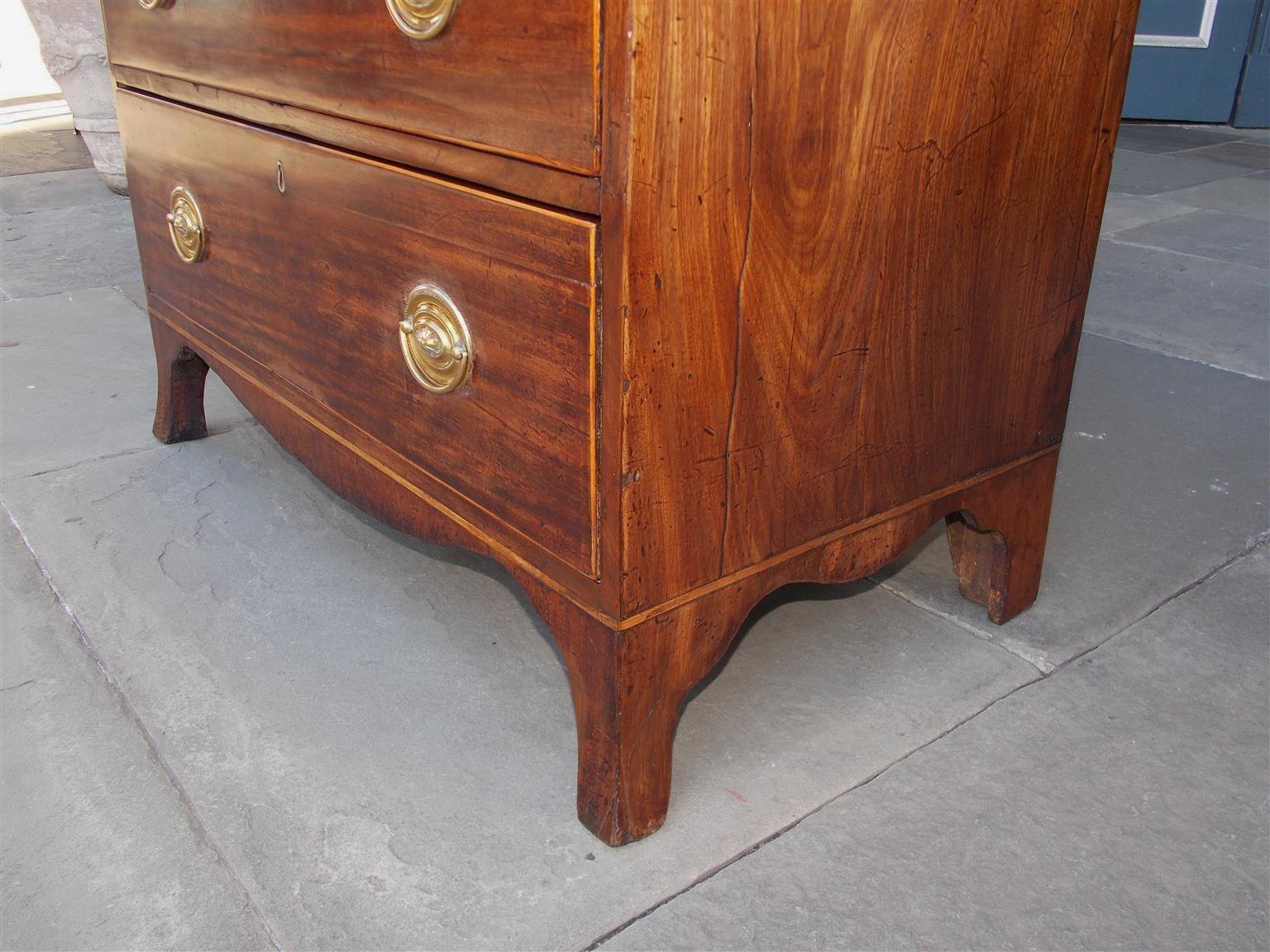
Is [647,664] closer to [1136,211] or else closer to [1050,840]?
[1050,840]

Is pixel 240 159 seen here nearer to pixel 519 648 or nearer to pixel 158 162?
pixel 158 162

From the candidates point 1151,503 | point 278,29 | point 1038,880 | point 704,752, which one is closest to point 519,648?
point 704,752

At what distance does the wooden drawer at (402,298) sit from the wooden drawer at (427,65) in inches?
2.1

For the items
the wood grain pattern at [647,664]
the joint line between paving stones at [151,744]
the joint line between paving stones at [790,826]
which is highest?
the wood grain pattern at [647,664]

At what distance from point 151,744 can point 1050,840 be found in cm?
100

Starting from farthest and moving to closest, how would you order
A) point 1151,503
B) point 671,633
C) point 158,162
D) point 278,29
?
point 1151,503 → point 158,162 → point 278,29 → point 671,633

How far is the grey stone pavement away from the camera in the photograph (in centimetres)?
109

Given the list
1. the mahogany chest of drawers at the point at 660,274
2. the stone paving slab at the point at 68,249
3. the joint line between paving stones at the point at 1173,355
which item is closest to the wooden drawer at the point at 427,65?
the mahogany chest of drawers at the point at 660,274

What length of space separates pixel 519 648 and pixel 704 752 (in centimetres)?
32

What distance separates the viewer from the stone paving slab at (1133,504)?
5.20 ft

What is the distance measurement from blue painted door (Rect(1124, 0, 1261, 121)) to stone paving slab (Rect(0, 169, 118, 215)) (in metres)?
4.19

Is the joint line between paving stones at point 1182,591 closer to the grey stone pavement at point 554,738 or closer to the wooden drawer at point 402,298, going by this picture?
the grey stone pavement at point 554,738

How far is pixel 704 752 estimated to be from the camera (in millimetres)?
1301

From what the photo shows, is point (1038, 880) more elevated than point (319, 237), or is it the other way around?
point (319, 237)
